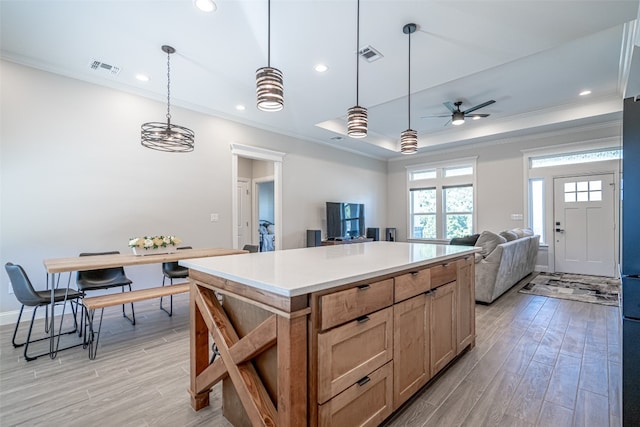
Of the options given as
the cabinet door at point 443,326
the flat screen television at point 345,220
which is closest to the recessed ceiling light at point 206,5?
the cabinet door at point 443,326

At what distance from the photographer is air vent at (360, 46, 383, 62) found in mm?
3154

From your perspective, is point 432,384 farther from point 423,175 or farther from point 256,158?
point 423,175

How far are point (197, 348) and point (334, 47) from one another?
3027 mm

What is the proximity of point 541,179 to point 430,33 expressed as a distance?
5.13 m

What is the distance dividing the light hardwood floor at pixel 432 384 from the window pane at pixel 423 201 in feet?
16.4

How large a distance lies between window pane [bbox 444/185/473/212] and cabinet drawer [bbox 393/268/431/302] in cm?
618

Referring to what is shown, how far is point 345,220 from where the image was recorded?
7035 millimetres

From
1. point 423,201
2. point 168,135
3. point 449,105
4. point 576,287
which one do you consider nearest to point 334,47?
point 168,135

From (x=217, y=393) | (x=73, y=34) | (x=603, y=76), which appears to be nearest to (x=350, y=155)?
(x=603, y=76)

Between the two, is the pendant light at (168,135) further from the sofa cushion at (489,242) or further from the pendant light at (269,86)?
the sofa cushion at (489,242)

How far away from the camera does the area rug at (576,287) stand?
4.19m

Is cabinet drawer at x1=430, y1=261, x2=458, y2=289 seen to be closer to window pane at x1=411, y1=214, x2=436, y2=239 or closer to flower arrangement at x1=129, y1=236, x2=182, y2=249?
flower arrangement at x1=129, y1=236, x2=182, y2=249

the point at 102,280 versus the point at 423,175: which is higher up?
the point at 423,175

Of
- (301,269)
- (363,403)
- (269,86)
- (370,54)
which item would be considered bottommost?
(363,403)
